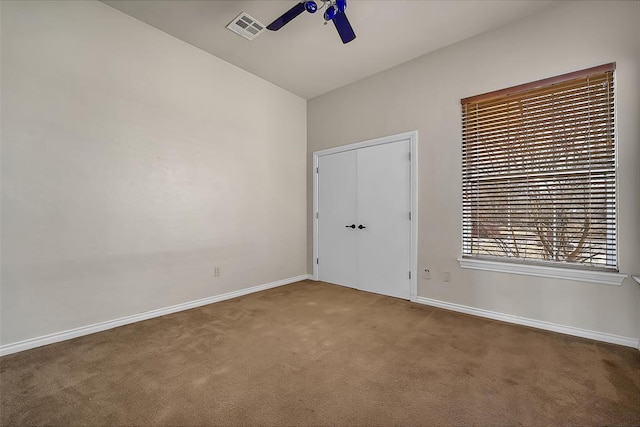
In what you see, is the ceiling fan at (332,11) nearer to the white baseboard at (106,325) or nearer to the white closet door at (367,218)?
the white closet door at (367,218)

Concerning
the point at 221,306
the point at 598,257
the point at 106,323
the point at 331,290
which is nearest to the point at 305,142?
the point at 331,290

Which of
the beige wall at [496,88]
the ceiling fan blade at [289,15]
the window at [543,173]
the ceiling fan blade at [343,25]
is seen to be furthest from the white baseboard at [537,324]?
the ceiling fan blade at [289,15]

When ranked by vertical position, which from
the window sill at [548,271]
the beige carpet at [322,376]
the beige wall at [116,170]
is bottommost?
the beige carpet at [322,376]

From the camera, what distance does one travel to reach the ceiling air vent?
2.70 metres

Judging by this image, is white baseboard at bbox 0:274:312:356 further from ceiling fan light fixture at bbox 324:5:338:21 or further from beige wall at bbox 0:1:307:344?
ceiling fan light fixture at bbox 324:5:338:21

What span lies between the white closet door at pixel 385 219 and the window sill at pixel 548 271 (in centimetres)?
77

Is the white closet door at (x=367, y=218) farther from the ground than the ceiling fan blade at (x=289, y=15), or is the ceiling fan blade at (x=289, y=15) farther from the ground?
the ceiling fan blade at (x=289, y=15)

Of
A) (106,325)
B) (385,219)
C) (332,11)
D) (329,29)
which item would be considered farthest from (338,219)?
(106,325)

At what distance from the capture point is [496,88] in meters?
2.84

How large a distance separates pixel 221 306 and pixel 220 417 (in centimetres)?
189

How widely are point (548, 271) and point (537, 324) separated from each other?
0.52 meters

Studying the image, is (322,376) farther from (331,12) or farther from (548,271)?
(331,12)

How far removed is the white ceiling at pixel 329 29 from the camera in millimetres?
2545

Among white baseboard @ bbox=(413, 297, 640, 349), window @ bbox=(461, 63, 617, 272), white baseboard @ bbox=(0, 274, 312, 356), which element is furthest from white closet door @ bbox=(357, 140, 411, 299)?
white baseboard @ bbox=(0, 274, 312, 356)
